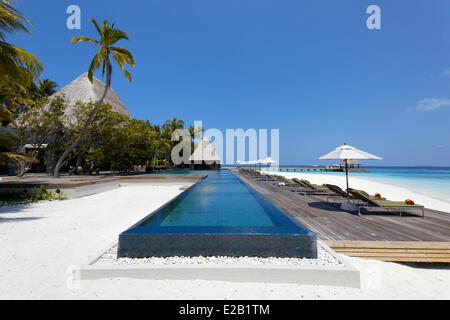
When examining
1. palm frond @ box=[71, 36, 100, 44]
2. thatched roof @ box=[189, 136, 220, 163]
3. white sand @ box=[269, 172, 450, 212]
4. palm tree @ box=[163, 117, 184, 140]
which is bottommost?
white sand @ box=[269, 172, 450, 212]

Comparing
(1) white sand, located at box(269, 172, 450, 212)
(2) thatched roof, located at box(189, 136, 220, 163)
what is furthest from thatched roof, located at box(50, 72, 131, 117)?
(1) white sand, located at box(269, 172, 450, 212)

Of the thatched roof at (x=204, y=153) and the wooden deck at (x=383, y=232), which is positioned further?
the thatched roof at (x=204, y=153)

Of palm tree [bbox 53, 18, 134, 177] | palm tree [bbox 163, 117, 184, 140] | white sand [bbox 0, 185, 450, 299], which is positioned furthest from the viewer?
palm tree [bbox 163, 117, 184, 140]

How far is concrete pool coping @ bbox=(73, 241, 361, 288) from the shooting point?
2.41m

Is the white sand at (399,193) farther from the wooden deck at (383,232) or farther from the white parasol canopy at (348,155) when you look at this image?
the white parasol canopy at (348,155)

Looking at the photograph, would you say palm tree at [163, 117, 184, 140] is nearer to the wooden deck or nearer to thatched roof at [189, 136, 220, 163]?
thatched roof at [189, 136, 220, 163]

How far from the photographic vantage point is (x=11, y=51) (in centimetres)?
552

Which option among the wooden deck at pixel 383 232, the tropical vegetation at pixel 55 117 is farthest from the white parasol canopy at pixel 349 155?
the tropical vegetation at pixel 55 117

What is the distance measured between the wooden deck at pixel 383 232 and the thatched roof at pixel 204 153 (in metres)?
26.7

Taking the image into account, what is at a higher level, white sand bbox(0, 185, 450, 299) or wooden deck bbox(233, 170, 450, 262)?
wooden deck bbox(233, 170, 450, 262)

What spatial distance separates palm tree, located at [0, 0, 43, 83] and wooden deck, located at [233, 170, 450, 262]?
8811mm

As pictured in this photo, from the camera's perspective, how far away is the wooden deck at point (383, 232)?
3242mm
